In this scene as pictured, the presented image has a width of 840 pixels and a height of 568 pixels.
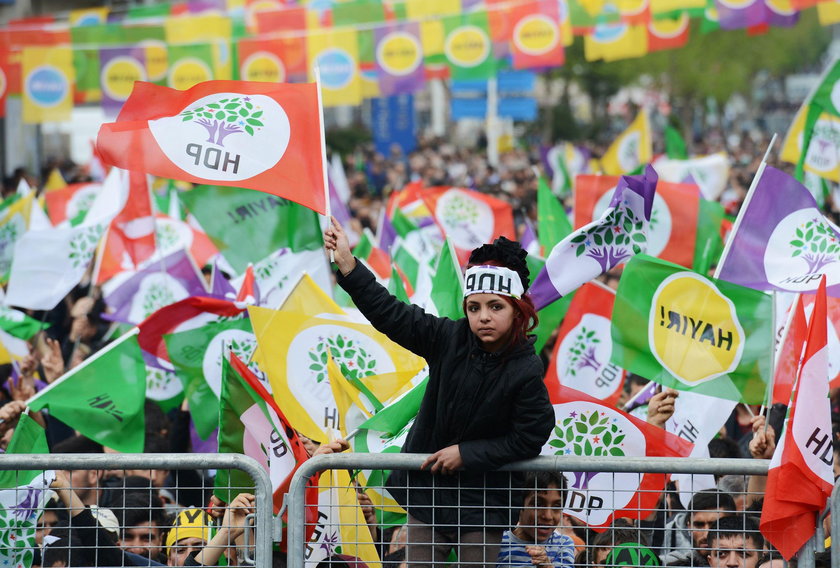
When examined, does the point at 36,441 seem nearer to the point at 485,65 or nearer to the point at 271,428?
the point at 271,428

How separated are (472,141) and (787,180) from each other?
165 ft

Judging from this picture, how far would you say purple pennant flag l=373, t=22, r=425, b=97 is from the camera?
21609mm

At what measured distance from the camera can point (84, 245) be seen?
33.2 feet

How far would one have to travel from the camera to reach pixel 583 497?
16.9 feet

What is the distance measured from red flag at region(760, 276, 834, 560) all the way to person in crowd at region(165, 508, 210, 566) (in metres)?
1.97

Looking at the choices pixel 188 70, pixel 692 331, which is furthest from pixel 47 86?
pixel 692 331

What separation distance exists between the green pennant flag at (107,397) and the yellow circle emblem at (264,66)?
48.3 ft

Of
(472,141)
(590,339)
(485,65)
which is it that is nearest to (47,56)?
(485,65)

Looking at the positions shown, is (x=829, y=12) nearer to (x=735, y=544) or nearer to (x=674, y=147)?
(x=674, y=147)

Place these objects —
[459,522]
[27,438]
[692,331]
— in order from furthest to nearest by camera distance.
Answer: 1. [692,331]
2. [27,438]
3. [459,522]

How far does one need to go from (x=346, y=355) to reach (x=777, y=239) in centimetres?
223

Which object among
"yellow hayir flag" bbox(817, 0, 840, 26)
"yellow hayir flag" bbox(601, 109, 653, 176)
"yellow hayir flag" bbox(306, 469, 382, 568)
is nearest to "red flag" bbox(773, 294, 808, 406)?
"yellow hayir flag" bbox(306, 469, 382, 568)

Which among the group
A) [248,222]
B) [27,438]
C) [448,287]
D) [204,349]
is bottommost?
[27,438]

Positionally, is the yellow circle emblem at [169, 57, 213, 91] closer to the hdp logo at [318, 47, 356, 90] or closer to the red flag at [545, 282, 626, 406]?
the hdp logo at [318, 47, 356, 90]
